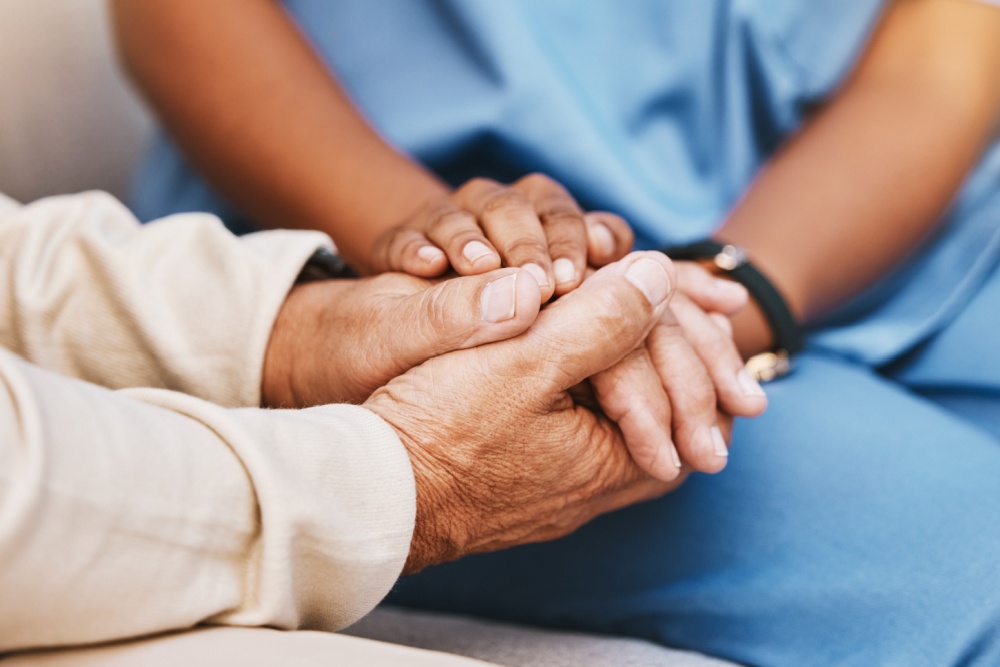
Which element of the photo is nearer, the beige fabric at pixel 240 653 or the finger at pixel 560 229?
the beige fabric at pixel 240 653

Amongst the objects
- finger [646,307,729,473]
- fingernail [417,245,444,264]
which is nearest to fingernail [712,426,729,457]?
finger [646,307,729,473]

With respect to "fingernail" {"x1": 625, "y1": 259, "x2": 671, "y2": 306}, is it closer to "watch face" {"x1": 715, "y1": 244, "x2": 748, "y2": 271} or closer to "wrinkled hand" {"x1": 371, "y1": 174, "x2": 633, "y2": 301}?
"wrinkled hand" {"x1": 371, "y1": 174, "x2": 633, "y2": 301}

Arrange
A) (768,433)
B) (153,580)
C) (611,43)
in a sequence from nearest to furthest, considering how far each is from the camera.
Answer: (153,580)
(768,433)
(611,43)

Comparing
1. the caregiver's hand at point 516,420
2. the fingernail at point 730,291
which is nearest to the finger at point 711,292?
the fingernail at point 730,291

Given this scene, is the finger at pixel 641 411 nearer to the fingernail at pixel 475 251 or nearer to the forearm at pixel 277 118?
the fingernail at pixel 475 251

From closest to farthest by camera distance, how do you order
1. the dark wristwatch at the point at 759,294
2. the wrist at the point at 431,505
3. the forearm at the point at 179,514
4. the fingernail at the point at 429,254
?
1. the forearm at the point at 179,514
2. the wrist at the point at 431,505
3. the fingernail at the point at 429,254
4. the dark wristwatch at the point at 759,294

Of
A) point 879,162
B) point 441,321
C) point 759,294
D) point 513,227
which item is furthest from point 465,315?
point 879,162

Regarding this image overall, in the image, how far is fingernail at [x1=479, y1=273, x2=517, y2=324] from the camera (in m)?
0.49

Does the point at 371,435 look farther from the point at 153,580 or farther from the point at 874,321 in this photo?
the point at 874,321

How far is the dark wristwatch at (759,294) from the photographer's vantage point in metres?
0.72

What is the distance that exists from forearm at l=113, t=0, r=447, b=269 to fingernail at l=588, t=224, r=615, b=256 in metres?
0.15

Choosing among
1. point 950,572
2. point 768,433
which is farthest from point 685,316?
point 950,572

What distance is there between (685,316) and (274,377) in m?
0.30

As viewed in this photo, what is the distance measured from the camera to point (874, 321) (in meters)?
0.83
